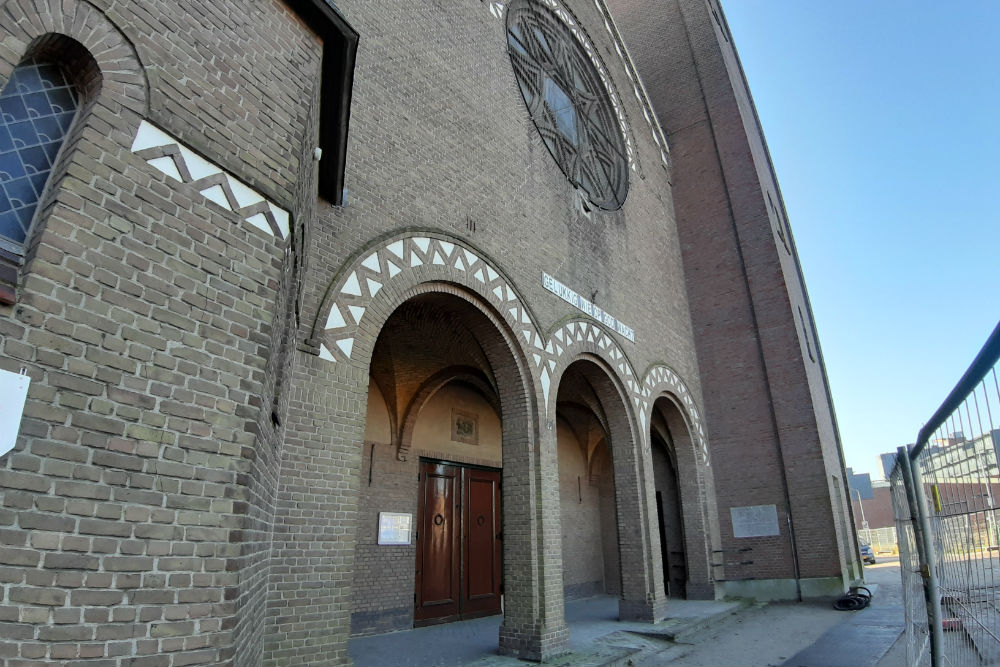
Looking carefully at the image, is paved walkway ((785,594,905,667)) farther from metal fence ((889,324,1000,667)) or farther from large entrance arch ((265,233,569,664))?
metal fence ((889,324,1000,667))

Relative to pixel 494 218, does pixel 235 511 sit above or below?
below

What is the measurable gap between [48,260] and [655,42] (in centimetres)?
2025

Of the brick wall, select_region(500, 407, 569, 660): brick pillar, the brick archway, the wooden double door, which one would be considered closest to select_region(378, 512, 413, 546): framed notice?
the wooden double door

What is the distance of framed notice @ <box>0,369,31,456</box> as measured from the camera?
2.21 metres

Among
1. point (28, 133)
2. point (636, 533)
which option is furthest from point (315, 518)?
point (636, 533)

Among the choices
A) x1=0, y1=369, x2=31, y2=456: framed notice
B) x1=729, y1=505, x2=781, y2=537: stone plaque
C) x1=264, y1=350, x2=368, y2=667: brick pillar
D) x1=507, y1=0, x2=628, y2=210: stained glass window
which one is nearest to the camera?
x1=0, y1=369, x2=31, y2=456: framed notice

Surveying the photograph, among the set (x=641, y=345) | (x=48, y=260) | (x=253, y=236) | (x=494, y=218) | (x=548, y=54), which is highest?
(x=548, y=54)

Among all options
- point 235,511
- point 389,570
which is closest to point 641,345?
point 389,570

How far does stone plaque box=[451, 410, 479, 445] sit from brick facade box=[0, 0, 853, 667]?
235 mm

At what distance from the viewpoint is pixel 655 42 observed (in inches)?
747

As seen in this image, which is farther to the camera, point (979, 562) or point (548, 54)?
point (548, 54)

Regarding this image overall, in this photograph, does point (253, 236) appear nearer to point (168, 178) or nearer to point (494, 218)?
point (168, 178)

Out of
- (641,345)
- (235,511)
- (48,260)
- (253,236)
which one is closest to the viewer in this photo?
(48,260)

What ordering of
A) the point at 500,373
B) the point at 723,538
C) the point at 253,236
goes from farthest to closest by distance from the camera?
the point at 723,538, the point at 500,373, the point at 253,236
